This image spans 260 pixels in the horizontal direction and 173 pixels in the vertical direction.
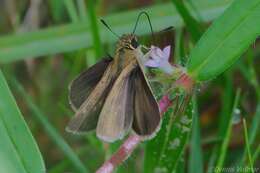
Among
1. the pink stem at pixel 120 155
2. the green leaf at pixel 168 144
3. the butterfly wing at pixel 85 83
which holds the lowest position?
the green leaf at pixel 168 144

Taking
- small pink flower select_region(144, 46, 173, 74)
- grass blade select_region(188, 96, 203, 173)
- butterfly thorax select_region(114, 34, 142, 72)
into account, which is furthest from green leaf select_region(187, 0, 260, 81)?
grass blade select_region(188, 96, 203, 173)

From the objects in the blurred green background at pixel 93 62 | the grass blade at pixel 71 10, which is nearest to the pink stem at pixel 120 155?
the blurred green background at pixel 93 62

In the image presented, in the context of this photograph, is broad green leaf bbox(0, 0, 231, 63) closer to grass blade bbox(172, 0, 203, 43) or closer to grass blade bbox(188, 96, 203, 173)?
grass blade bbox(172, 0, 203, 43)

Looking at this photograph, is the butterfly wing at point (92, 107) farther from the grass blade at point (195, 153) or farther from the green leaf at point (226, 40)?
the grass blade at point (195, 153)

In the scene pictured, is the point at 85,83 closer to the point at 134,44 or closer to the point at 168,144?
the point at 134,44

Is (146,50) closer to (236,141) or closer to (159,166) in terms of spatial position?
(159,166)

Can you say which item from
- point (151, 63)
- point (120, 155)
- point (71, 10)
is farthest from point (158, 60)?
point (71, 10)
